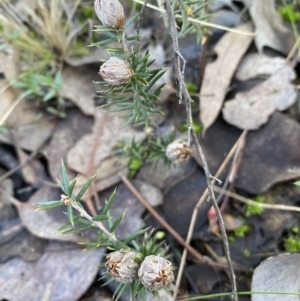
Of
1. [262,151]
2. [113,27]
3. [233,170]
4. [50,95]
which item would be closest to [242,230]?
[233,170]

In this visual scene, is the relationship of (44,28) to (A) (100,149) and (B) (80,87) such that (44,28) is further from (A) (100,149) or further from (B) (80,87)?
(A) (100,149)

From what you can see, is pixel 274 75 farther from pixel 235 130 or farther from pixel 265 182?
pixel 265 182

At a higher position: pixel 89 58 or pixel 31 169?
pixel 89 58

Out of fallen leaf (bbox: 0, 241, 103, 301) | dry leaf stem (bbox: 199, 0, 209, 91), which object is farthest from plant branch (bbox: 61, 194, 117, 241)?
dry leaf stem (bbox: 199, 0, 209, 91)

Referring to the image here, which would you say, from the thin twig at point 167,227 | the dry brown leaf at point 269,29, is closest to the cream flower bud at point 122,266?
the thin twig at point 167,227

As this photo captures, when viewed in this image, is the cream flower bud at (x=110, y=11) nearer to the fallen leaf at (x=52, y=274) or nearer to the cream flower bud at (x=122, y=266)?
the cream flower bud at (x=122, y=266)

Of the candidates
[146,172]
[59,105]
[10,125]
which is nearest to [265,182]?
[146,172]

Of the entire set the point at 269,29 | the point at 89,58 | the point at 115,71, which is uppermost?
the point at 115,71

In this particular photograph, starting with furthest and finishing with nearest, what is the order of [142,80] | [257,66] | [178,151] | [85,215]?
[257,66], [178,151], [142,80], [85,215]
